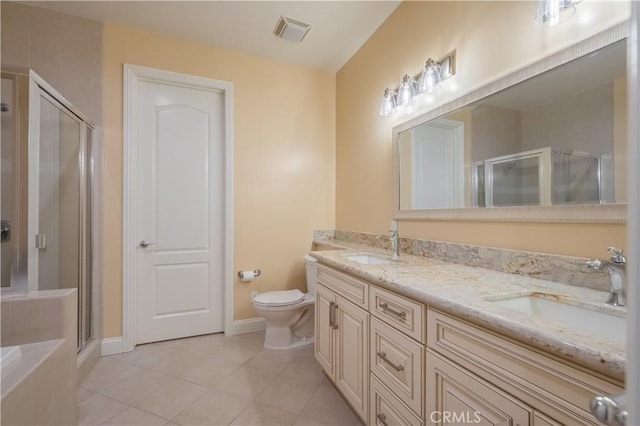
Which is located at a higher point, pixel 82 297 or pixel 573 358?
pixel 573 358

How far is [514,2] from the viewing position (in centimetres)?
126

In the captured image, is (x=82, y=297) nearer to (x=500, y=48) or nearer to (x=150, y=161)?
(x=150, y=161)

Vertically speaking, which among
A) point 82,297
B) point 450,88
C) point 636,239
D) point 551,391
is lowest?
point 82,297

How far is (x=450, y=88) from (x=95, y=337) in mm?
2976

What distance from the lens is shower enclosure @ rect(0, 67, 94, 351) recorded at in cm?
145

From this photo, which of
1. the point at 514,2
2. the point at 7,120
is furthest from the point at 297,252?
the point at 514,2

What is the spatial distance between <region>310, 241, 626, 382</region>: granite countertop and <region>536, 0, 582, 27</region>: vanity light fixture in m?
1.00

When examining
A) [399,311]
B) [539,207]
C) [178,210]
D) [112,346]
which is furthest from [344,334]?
[112,346]

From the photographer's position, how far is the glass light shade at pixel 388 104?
2033 mm

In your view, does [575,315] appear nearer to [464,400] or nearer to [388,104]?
[464,400]

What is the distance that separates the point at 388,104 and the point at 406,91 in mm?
198

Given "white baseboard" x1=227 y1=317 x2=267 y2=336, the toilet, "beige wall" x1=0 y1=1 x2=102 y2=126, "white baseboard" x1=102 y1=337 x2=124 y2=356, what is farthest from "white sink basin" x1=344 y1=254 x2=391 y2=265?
"beige wall" x1=0 y1=1 x2=102 y2=126

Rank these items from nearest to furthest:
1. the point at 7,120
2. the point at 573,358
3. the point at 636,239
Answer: the point at 636,239, the point at 573,358, the point at 7,120

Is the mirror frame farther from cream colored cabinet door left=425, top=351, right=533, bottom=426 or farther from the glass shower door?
the glass shower door
